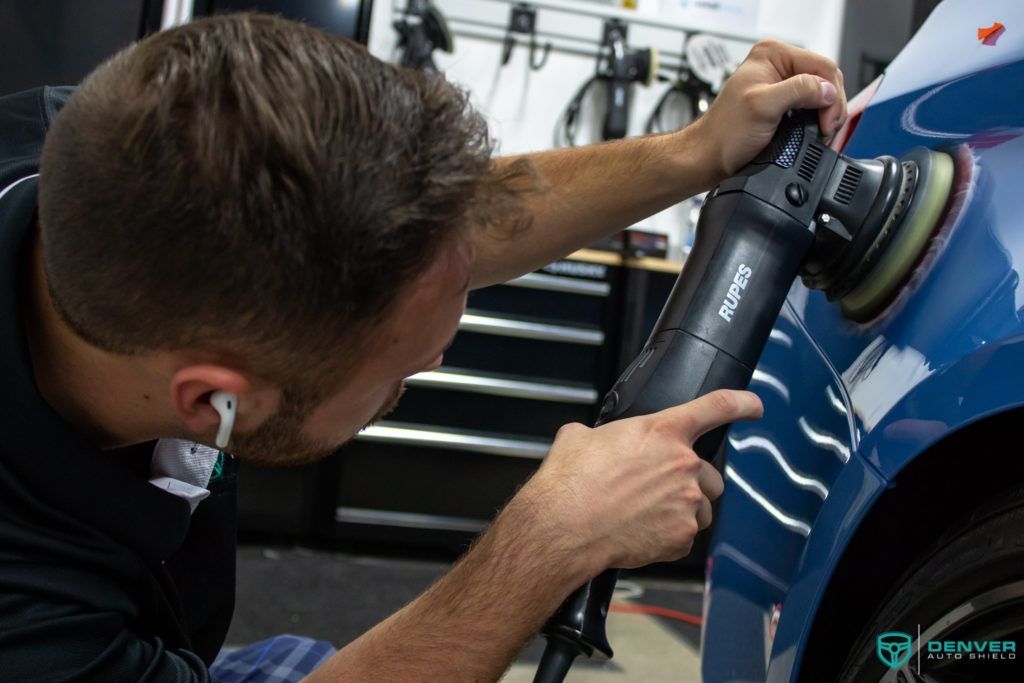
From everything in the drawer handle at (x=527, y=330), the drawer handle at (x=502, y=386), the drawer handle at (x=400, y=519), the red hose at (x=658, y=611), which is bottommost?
the drawer handle at (x=400, y=519)

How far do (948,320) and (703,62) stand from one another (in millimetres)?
2798

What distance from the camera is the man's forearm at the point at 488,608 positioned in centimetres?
72

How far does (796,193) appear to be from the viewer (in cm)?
81

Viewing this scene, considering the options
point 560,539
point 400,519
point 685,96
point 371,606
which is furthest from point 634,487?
point 685,96

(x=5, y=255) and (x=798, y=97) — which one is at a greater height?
(x=798, y=97)

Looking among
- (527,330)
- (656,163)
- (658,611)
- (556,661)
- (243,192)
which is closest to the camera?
(243,192)

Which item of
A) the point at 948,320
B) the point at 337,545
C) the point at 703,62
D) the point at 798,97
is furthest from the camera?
the point at 703,62

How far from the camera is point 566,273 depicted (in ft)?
8.71

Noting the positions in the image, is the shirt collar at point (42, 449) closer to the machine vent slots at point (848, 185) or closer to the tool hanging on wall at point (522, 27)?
the machine vent slots at point (848, 185)

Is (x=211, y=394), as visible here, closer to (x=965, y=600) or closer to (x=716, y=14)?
(x=965, y=600)

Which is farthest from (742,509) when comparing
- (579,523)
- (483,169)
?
(483,169)

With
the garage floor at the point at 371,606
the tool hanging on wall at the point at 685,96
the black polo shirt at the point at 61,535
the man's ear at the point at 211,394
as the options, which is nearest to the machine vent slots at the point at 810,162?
the man's ear at the point at 211,394

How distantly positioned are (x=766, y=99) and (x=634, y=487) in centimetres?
39

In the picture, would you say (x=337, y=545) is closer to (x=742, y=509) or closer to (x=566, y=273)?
(x=566, y=273)
